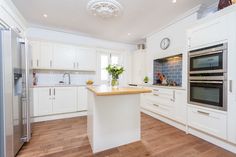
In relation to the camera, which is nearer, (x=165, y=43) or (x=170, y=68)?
(x=165, y=43)

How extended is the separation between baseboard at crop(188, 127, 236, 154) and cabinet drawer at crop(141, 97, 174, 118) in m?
0.55

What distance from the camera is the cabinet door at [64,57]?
3.52 meters

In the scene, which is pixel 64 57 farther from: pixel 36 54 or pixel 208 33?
pixel 208 33

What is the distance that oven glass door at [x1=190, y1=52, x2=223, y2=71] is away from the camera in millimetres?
1955

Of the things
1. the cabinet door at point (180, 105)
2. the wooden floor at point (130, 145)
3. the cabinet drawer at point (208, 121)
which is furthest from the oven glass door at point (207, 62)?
the wooden floor at point (130, 145)

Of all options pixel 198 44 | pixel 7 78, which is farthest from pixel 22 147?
pixel 198 44

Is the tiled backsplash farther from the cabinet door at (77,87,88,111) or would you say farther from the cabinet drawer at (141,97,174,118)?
the cabinet door at (77,87,88,111)

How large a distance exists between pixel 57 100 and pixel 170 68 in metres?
3.43

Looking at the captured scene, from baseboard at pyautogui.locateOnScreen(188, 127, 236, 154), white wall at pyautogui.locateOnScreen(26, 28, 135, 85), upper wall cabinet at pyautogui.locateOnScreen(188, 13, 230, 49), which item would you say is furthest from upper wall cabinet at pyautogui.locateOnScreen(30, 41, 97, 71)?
baseboard at pyautogui.locateOnScreen(188, 127, 236, 154)

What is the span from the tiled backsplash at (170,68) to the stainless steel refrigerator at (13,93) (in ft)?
11.1

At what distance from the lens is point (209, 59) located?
2109 mm

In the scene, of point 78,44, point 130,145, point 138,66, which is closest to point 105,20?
point 78,44

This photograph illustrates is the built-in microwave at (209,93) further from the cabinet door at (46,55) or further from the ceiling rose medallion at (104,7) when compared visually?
the cabinet door at (46,55)

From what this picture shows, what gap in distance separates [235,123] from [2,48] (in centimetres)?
334
